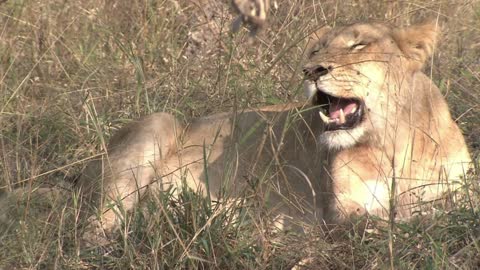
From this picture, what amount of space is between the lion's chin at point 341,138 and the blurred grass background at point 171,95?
27cm

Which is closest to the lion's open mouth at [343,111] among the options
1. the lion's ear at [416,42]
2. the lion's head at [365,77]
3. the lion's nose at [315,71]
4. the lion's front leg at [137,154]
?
the lion's head at [365,77]

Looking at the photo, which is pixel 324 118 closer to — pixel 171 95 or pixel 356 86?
pixel 356 86

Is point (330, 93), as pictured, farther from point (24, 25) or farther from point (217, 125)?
point (24, 25)

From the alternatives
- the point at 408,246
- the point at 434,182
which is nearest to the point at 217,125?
the point at 434,182

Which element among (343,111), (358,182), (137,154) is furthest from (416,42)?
(137,154)

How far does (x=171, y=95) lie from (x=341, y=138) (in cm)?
142

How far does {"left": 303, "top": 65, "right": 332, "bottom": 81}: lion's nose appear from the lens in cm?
354

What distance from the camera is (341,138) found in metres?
3.62

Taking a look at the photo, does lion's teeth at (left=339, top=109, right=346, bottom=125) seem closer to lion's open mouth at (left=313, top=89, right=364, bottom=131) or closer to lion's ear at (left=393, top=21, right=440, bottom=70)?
lion's open mouth at (left=313, top=89, right=364, bottom=131)

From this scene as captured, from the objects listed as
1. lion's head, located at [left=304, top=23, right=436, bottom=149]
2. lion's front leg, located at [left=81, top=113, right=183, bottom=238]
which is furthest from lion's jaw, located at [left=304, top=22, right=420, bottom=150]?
lion's front leg, located at [left=81, top=113, right=183, bottom=238]

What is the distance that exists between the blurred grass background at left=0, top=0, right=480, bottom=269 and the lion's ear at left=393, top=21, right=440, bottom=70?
7.4 inches

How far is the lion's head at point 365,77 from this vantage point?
3590 millimetres

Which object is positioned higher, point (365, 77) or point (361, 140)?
point (365, 77)

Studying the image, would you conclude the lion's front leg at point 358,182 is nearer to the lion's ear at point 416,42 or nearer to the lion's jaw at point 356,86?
the lion's jaw at point 356,86
